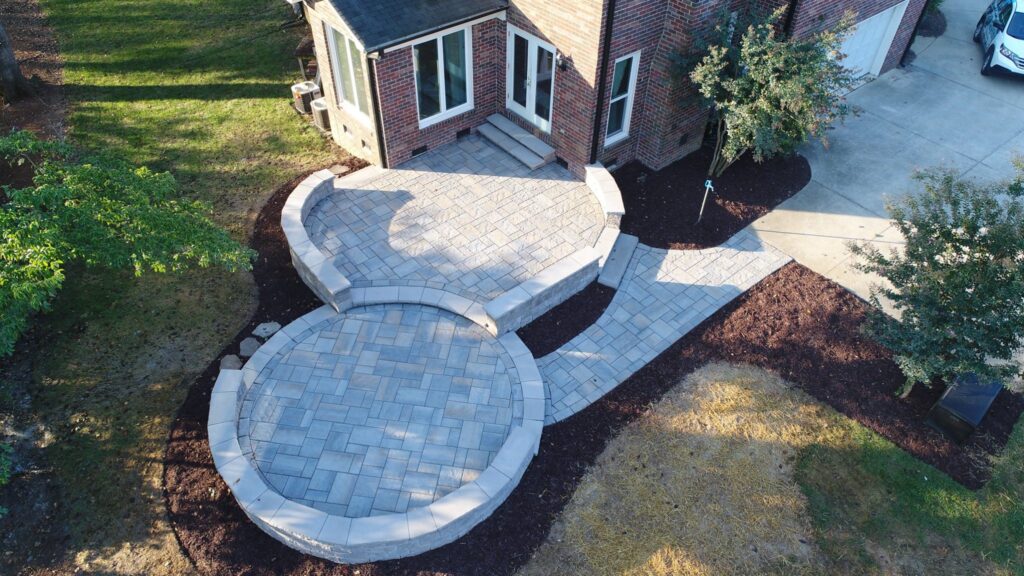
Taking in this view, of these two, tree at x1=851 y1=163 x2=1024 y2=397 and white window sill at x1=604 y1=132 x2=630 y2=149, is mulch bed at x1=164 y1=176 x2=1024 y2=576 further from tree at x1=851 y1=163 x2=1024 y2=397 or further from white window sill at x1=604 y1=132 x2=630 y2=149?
white window sill at x1=604 y1=132 x2=630 y2=149

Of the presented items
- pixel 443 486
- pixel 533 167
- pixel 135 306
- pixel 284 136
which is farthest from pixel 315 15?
pixel 443 486

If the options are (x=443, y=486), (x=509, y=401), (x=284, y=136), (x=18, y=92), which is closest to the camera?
(x=443, y=486)

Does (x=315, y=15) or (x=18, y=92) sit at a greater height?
(x=315, y=15)

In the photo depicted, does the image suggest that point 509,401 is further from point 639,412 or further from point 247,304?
point 247,304

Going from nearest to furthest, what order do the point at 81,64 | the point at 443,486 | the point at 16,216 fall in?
the point at 16,216 < the point at 443,486 < the point at 81,64

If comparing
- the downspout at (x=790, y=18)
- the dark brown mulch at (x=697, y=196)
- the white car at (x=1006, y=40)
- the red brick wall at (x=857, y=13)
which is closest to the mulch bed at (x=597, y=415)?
the dark brown mulch at (x=697, y=196)

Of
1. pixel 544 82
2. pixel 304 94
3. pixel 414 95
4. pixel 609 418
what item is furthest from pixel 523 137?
pixel 609 418

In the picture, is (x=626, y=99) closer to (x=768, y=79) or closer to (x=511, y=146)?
(x=511, y=146)
